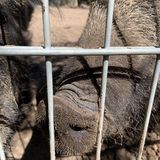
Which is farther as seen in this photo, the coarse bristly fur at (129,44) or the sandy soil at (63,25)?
the sandy soil at (63,25)

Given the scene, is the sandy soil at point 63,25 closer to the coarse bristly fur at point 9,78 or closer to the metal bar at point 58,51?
the coarse bristly fur at point 9,78

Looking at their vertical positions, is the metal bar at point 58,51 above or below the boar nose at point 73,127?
above

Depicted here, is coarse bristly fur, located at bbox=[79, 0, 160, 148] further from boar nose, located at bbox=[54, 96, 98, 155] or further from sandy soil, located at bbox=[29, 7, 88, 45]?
sandy soil, located at bbox=[29, 7, 88, 45]

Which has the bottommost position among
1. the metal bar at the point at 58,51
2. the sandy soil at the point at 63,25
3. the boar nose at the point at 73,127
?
the sandy soil at the point at 63,25

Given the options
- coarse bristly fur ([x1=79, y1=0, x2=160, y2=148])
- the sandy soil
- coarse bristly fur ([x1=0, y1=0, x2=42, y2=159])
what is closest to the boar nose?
coarse bristly fur ([x1=79, y1=0, x2=160, y2=148])

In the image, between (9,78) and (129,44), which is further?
(9,78)

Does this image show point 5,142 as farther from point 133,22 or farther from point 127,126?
point 133,22

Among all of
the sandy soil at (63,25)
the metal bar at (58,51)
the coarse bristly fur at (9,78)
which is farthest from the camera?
the sandy soil at (63,25)

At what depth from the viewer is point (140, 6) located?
5.29ft

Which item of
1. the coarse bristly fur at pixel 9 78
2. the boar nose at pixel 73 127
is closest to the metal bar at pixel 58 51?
the boar nose at pixel 73 127

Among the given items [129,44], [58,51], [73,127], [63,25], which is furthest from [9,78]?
[63,25]

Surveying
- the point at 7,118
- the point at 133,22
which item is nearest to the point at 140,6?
the point at 133,22

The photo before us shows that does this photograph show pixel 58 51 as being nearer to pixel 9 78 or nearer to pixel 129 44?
pixel 129 44

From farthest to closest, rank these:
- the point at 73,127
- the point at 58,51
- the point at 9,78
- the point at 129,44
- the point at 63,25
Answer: the point at 63,25, the point at 9,78, the point at 129,44, the point at 73,127, the point at 58,51
